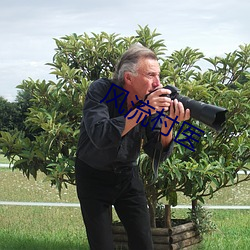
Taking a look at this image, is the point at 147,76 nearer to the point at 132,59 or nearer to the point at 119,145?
the point at 132,59

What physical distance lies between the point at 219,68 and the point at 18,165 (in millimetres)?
2174

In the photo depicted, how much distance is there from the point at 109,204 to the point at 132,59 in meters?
0.87

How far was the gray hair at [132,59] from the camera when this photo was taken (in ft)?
10.9

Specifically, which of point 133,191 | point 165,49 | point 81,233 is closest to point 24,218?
point 81,233

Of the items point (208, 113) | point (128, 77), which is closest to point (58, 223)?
point (128, 77)

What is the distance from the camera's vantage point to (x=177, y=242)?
5.57m

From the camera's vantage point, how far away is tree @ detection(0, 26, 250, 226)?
16.9 feet

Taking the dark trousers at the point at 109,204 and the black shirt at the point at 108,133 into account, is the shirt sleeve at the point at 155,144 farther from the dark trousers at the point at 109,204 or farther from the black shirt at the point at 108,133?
the dark trousers at the point at 109,204

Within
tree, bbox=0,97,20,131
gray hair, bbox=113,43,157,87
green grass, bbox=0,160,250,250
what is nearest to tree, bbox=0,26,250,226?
green grass, bbox=0,160,250,250

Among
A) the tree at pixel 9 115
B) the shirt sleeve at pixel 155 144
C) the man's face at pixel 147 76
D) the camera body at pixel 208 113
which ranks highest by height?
the tree at pixel 9 115

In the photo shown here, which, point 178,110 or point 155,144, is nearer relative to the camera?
point 178,110

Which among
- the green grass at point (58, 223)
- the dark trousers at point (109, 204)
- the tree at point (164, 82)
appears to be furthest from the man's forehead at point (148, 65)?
the green grass at point (58, 223)

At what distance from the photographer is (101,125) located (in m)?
3.13

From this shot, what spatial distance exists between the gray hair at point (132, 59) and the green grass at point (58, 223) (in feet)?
10.2
